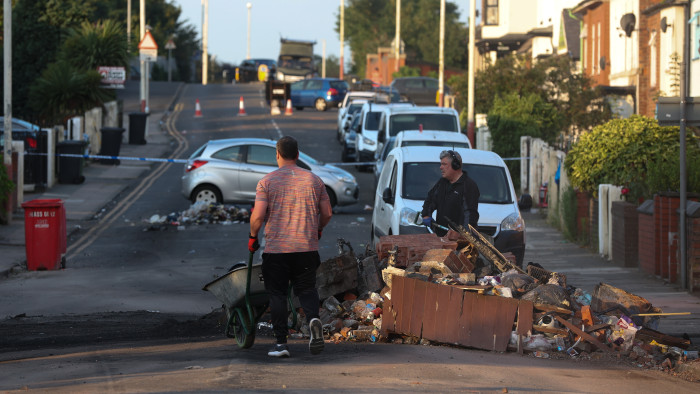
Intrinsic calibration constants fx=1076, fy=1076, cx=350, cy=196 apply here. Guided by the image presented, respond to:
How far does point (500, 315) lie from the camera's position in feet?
30.5

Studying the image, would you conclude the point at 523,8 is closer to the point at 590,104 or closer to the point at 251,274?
the point at 590,104

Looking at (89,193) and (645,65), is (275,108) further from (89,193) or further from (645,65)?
(89,193)

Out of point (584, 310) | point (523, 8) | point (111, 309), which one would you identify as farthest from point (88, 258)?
point (523, 8)

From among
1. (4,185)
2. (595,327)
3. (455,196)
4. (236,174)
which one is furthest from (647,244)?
(4,185)

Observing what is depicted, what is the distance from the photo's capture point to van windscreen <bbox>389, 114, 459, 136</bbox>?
86.4 feet

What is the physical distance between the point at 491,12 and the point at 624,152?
45235 mm

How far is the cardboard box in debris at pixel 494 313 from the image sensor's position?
9320mm

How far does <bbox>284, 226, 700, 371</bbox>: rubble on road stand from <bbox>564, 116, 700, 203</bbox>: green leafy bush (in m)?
7.67

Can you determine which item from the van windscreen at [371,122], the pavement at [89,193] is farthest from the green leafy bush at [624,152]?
the van windscreen at [371,122]

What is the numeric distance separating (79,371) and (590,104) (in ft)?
87.8

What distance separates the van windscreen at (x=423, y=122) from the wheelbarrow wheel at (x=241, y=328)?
17174 millimetres

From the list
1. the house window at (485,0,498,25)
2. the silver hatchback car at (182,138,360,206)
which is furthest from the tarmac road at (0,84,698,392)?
the house window at (485,0,498,25)

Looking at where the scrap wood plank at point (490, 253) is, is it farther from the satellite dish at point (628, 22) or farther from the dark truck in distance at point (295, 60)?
the dark truck in distance at point (295, 60)

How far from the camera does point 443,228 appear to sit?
12266mm
